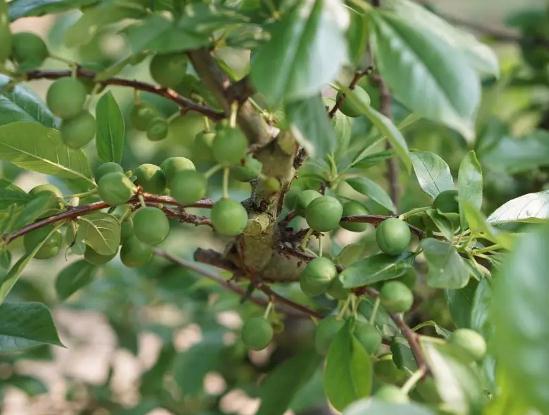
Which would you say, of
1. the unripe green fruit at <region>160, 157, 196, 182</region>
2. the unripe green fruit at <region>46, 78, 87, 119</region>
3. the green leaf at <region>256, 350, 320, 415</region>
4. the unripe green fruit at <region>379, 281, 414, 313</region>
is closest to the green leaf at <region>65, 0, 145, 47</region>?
the unripe green fruit at <region>46, 78, 87, 119</region>

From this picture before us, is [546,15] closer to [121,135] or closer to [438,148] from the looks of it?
[438,148]

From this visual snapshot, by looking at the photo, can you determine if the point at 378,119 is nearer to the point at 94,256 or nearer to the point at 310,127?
the point at 310,127

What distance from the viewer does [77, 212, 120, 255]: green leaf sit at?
1.94ft

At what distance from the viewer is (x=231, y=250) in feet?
2.23

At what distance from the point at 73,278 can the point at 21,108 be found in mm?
211

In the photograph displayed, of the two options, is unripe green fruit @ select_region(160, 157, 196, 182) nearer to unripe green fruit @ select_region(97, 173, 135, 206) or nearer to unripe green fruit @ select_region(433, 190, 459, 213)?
unripe green fruit @ select_region(97, 173, 135, 206)

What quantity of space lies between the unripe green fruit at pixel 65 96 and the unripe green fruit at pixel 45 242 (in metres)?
0.13

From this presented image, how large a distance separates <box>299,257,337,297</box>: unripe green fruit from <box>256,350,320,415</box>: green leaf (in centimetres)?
32

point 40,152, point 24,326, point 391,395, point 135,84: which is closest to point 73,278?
point 24,326

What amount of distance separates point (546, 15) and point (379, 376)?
0.90 meters

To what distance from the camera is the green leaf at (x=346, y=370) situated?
21.0 inches

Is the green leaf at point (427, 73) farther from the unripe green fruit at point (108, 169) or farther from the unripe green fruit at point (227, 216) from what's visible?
the unripe green fruit at point (108, 169)

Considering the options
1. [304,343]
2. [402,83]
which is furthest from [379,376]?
[304,343]

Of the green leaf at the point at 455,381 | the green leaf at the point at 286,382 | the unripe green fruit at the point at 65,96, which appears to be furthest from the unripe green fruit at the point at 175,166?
the green leaf at the point at 286,382
